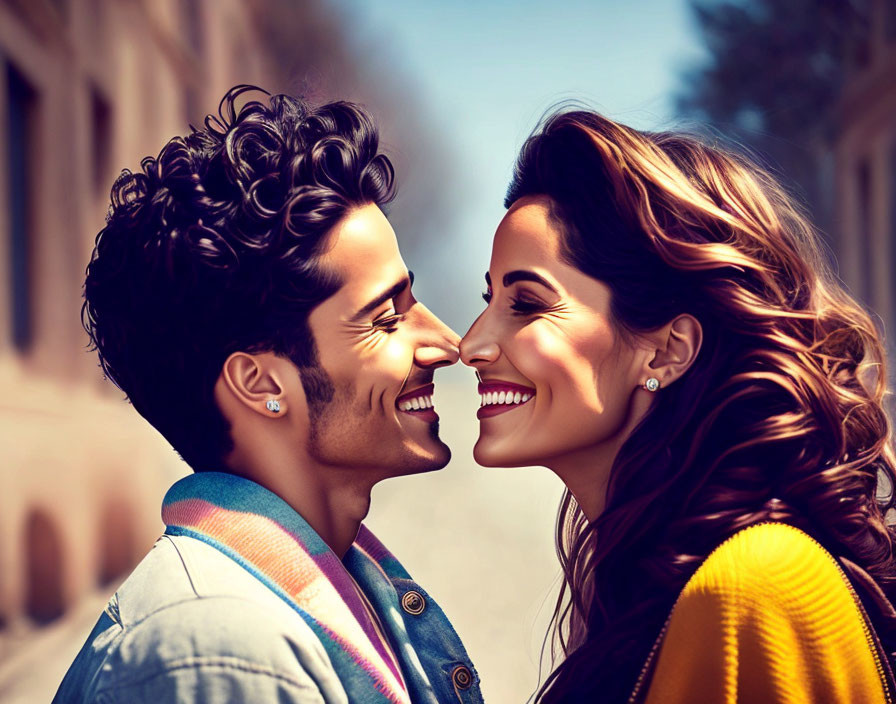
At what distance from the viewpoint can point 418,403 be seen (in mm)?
2969

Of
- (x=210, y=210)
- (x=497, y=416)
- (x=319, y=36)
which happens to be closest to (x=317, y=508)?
(x=497, y=416)

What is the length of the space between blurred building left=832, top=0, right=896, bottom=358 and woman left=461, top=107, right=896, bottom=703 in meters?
11.0

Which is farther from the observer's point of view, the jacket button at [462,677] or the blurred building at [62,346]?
the blurred building at [62,346]

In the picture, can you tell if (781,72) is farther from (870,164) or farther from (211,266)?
(211,266)

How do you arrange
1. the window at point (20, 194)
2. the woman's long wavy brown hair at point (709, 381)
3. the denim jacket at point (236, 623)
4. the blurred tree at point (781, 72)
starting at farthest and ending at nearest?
the blurred tree at point (781, 72), the window at point (20, 194), the woman's long wavy brown hair at point (709, 381), the denim jacket at point (236, 623)

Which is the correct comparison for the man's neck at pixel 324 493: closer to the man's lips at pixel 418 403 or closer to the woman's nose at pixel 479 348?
the man's lips at pixel 418 403

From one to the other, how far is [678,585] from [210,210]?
152cm

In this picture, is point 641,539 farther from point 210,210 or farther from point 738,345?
point 210,210

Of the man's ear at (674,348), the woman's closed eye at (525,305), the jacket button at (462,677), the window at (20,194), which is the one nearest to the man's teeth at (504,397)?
the woman's closed eye at (525,305)

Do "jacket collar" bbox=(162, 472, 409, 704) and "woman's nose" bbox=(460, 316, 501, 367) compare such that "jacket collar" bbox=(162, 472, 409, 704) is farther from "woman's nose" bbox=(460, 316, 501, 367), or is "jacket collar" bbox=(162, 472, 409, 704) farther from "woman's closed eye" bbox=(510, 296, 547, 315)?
"woman's closed eye" bbox=(510, 296, 547, 315)

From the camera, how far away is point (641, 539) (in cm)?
266

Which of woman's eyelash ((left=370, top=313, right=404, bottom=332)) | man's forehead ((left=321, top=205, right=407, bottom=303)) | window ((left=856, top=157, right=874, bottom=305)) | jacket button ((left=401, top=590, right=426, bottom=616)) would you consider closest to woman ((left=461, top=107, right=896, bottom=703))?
woman's eyelash ((left=370, top=313, right=404, bottom=332))

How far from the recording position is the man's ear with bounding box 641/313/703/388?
2.76m

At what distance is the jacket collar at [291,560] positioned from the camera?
7.84 feet
